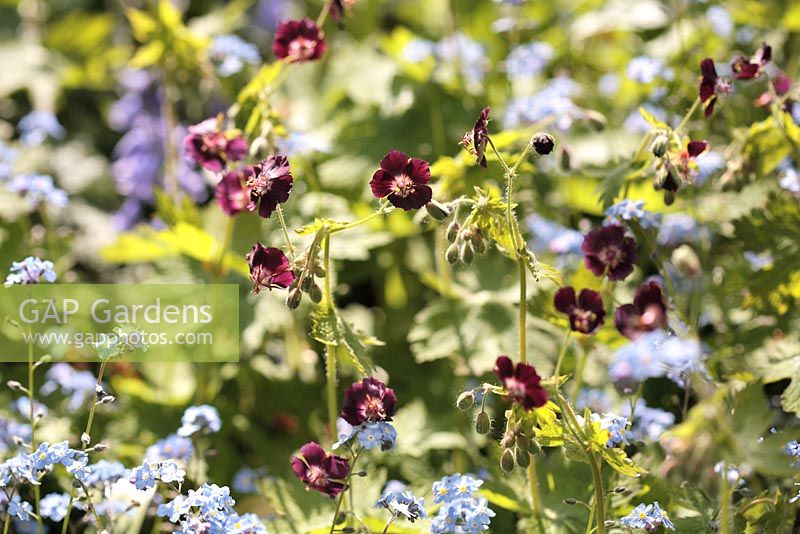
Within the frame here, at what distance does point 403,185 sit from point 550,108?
3.43ft

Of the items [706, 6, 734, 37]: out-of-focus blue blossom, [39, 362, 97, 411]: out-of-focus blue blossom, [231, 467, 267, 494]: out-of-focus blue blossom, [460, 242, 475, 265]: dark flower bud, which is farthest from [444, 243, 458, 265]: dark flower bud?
[706, 6, 734, 37]: out-of-focus blue blossom

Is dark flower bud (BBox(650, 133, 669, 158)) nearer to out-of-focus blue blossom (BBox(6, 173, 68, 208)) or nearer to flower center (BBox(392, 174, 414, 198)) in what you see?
flower center (BBox(392, 174, 414, 198))

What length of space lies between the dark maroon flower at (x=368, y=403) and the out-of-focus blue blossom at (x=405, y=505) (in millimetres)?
149

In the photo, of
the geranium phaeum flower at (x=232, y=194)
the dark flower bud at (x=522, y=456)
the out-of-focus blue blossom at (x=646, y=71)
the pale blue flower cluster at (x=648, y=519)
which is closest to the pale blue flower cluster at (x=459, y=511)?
the dark flower bud at (x=522, y=456)

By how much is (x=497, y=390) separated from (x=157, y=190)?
1323mm

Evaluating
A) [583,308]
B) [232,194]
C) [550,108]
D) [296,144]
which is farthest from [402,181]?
[550,108]

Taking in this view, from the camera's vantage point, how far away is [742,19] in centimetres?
325

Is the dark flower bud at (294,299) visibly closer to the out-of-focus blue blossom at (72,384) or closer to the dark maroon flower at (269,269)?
the dark maroon flower at (269,269)

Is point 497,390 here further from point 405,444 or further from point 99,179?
point 99,179

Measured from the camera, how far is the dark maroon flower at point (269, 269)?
1756 mm

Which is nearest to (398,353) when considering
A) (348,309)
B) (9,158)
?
(348,309)

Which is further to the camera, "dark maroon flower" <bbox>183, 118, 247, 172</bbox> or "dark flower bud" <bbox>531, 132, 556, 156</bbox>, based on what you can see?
"dark maroon flower" <bbox>183, 118, 247, 172</bbox>

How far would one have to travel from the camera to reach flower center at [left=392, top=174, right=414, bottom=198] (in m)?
1.74

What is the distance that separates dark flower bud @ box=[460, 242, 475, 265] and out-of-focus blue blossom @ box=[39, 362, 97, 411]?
4.04 feet
